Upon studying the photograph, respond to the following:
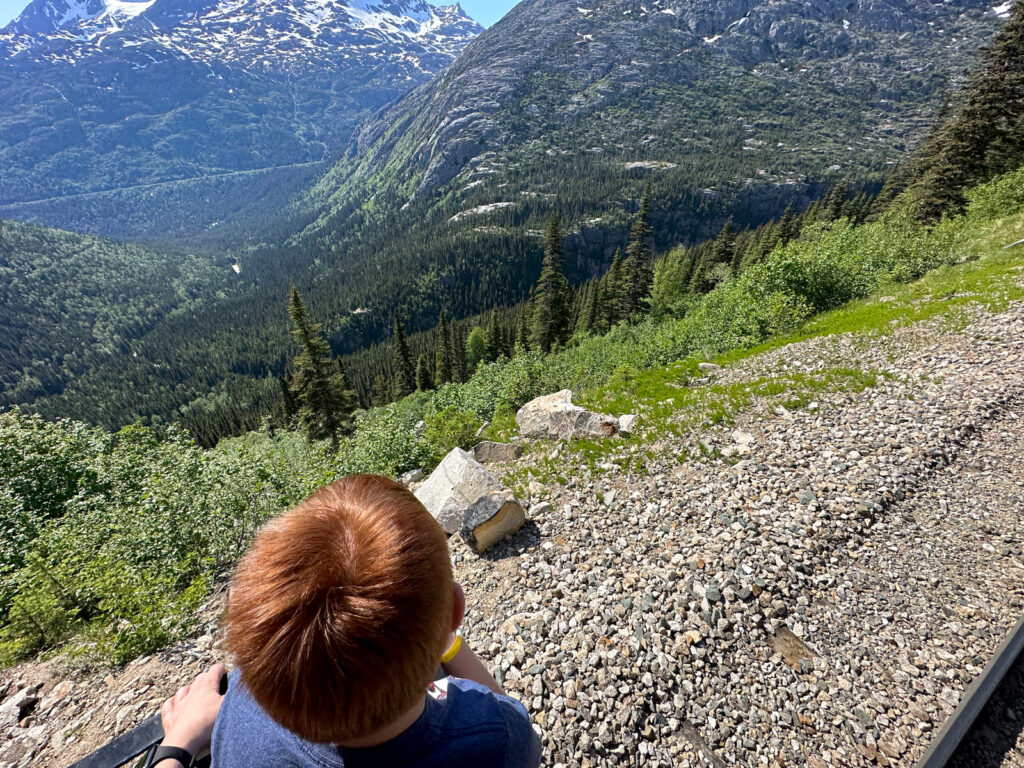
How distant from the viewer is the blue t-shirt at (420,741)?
59.0 inches

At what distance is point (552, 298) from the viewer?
49.9 m

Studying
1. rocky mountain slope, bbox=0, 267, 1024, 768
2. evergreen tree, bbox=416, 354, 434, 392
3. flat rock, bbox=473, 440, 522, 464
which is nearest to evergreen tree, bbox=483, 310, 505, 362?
evergreen tree, bbox=416, 354, 434, 392

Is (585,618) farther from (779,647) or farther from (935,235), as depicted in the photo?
(935,235)

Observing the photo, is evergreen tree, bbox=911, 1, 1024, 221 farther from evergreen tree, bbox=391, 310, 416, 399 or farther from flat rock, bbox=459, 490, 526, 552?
evergreen tree, bbox=391, 310, 416, 399

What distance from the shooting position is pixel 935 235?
19875 mm

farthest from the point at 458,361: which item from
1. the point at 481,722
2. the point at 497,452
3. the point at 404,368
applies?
the point at 481,722

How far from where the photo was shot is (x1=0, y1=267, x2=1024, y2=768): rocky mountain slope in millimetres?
4223

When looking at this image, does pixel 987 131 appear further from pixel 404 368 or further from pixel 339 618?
pixel 404 368

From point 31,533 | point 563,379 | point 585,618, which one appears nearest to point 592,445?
point 585,618

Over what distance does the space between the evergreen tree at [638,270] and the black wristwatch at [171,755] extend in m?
49.7

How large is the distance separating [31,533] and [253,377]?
153 m

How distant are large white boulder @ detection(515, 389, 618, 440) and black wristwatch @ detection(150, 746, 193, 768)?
9201mm

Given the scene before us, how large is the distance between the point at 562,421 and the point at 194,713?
31.7ft

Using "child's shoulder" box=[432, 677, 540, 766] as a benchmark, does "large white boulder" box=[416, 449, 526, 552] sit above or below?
below
